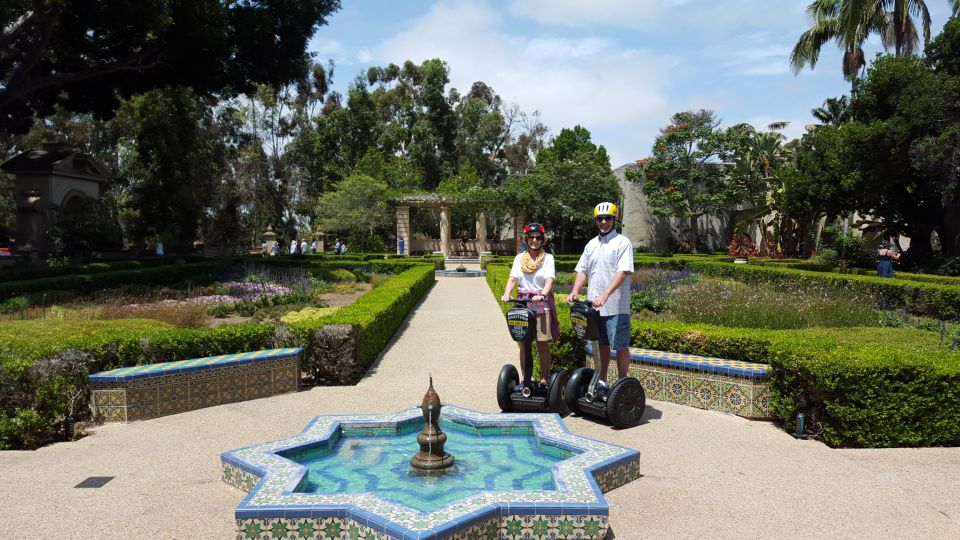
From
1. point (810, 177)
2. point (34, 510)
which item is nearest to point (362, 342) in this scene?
point (34, 510)

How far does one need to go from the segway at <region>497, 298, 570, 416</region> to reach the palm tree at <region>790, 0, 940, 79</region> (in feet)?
78.9

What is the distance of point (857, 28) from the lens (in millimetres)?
24500

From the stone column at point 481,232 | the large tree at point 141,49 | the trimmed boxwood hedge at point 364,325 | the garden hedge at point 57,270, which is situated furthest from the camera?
the stone column at point 481,232

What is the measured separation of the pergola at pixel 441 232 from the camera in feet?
121

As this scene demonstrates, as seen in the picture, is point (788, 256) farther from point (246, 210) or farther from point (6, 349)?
point (246, 210)

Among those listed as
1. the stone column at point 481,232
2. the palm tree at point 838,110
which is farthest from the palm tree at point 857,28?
the stone column at point 481,232

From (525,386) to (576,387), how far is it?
0.50m

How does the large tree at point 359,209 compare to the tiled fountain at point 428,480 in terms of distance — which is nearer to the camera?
the tiled fountain at point 428,480

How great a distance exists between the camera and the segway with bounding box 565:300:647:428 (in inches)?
215

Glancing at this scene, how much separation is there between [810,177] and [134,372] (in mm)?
20108

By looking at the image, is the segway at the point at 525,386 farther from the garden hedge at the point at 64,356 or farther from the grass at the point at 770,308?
the grass at the point at 770,308

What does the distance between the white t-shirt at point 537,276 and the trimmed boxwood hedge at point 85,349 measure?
8.77 feet

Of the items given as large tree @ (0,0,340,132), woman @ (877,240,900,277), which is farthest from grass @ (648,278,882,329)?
large tree @ (0,0,340,132)

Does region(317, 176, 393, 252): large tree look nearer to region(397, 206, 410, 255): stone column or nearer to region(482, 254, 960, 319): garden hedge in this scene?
region(397, 206, 410, 255): stone column
